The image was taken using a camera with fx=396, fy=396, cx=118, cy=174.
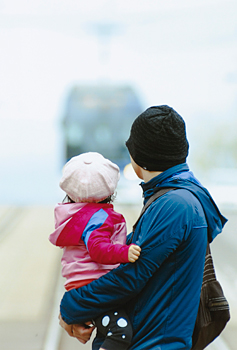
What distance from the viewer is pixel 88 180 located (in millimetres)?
1285

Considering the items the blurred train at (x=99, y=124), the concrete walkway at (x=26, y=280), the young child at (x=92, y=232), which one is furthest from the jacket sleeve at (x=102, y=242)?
the blurred train at (x=99, y=124)

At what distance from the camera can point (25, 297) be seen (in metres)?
3.79

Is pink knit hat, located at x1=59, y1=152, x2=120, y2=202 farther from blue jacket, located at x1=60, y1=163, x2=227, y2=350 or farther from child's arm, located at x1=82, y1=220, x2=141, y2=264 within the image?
blue jacket, located at x1=60, y1=163, x2=227, y2=350

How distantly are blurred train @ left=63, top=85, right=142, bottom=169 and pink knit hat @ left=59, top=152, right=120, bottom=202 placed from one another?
742cm

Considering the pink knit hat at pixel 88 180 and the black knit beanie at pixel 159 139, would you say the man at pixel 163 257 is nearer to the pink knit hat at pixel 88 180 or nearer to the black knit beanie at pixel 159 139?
the black knit beanie at pixel 159 139

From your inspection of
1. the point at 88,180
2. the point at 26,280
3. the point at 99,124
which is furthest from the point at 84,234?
the point at 99,124

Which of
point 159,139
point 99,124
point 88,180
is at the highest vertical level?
point 159,139

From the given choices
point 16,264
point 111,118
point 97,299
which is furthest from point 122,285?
point 111,118

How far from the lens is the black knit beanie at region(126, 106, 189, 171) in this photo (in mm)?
1119

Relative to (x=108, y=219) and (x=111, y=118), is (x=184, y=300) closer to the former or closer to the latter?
(x=108, y=219)

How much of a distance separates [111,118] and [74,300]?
322 inches

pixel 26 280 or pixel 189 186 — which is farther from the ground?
pixel 189 186

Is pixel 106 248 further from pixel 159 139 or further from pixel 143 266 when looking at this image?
pixel 159 139

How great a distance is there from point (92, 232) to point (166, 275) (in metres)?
0.26
